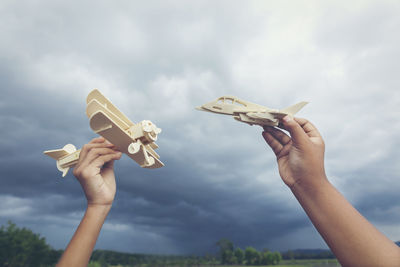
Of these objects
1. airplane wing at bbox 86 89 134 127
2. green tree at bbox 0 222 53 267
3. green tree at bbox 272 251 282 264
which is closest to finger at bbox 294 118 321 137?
airplane wing at bbox 86 89 134 127

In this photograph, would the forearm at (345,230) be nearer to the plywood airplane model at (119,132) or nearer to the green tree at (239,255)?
the plywood airplane model at (119,132)

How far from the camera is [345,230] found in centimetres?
407

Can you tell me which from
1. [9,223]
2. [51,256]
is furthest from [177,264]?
[9,223]

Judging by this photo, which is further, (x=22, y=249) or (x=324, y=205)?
(x=22, y=249)

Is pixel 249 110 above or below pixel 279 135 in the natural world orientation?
above

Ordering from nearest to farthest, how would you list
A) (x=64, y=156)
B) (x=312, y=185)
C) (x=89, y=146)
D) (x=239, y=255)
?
(x=312, y=185) < (x=89, y=146) < (x=64, y=156) < (x=239, y=255)

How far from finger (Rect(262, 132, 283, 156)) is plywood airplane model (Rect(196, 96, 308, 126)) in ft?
1.32

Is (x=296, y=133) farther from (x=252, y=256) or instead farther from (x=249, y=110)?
(x=252, y=256)

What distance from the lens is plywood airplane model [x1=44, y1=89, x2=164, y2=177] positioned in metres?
6.54

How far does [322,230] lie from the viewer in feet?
14.5

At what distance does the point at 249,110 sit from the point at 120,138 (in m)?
3.41

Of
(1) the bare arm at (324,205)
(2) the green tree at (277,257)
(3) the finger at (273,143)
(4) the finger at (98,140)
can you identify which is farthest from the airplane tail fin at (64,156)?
(2) the green tree at (277,257)

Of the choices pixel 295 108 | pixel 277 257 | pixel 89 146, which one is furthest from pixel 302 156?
pixel 277 257

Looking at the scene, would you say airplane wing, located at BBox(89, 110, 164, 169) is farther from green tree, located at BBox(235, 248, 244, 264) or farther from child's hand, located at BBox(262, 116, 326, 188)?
green tree, located at BBox(235, 248, 244, 264)
